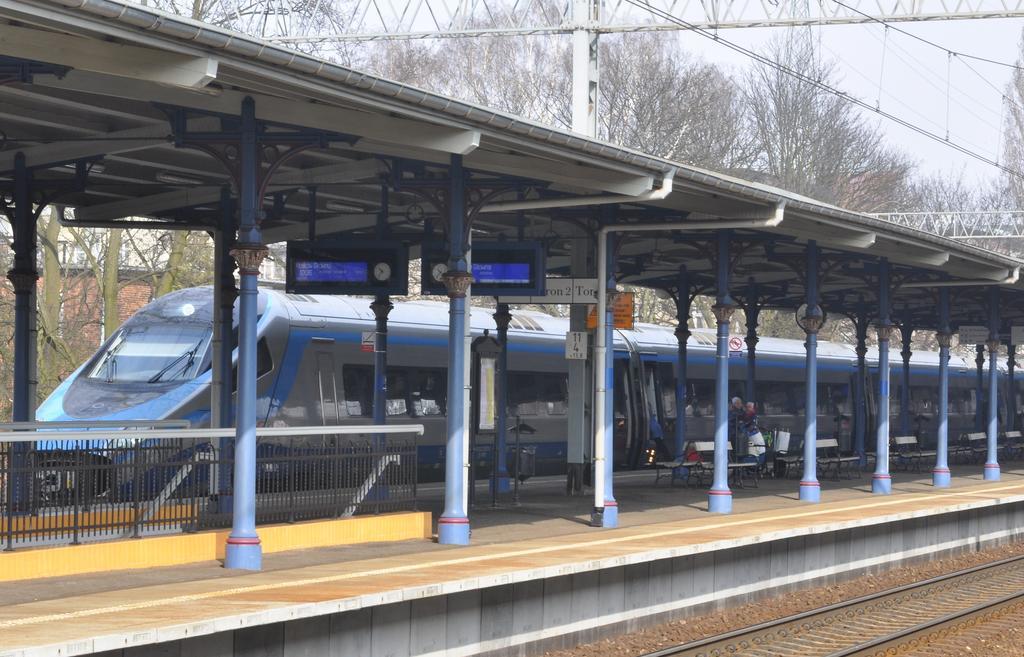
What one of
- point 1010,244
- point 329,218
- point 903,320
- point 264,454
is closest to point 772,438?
point 903,320

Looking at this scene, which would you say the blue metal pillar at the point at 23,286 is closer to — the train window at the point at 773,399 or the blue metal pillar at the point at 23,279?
the blue metal pillar at the point at 23,279

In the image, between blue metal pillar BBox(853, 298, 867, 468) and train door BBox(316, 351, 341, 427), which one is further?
blue metal pillar BBox(853, 298, 867, 468)

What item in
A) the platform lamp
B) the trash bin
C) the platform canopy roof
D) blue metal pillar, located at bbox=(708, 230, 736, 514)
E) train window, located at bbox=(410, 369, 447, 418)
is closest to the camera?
the platform canopy roof

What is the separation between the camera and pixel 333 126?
11.8 m

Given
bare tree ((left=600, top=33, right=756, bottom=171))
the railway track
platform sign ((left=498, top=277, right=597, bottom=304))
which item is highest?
bare tree ((left=600, top=33, right=756, bottom=171))

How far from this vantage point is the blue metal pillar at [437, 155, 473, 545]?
14.1 metres

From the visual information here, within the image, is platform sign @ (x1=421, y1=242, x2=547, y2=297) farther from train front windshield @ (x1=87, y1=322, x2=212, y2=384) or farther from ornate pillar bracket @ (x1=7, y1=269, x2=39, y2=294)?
ornate pillar bracket @ (x1=7, y1=269, x2=39, y2=294)

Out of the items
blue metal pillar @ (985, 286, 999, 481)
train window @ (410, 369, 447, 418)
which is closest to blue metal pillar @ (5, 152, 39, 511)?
train window @ (410, 369, 447, 418)

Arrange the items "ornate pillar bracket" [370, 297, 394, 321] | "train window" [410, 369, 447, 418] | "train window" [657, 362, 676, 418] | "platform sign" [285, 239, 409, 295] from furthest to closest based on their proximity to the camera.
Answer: "train window" [657, 362, 676, 418] < "train window" [410, 369, 447, 418] < "ornate pillar bracket" [370, 297, 394, 321] < "platform sign" [285, 239, 409, 295]

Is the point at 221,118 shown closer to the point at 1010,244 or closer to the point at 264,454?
the point at 264,454

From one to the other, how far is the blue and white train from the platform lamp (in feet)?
6.81

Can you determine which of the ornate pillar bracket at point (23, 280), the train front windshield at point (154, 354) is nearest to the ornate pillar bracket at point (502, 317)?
the train front windshield at point (154, 354)

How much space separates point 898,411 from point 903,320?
6.56 m

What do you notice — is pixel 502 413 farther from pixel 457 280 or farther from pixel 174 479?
pixel 174 479
